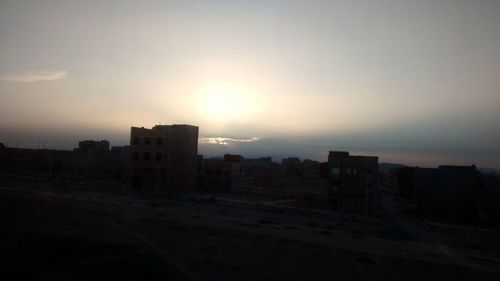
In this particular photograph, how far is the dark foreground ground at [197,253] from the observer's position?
14.2m

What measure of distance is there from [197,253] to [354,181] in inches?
1032

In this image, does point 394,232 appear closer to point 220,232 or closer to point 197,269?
point 220,232

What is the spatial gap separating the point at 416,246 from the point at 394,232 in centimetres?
402

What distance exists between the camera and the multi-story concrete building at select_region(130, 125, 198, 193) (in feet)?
178

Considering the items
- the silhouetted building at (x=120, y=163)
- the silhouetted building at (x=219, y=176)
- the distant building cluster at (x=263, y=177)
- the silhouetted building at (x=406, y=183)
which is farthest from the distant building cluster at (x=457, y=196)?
the silhouetted building at (x=120, y=163)

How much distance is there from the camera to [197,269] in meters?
15.1

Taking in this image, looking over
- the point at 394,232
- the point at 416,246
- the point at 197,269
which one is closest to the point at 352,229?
the point at 394,232

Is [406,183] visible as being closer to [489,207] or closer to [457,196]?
[457,196]

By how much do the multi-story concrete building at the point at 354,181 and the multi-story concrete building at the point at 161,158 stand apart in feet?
69.1

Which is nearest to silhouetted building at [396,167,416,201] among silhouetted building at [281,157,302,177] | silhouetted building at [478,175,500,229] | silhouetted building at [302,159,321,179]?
silhouetted building at [478,175,500,229]

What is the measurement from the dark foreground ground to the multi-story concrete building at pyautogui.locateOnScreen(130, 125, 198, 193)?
25.4m

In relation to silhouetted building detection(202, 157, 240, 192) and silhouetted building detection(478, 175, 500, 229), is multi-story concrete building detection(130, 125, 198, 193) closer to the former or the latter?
silhouetted building detection(202, 157, 240, 192)

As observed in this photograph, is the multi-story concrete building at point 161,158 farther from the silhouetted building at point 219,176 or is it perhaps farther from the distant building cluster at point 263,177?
the silhouetted building at point 219,176

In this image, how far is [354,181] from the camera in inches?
1628
